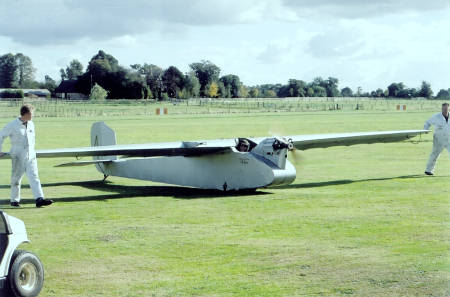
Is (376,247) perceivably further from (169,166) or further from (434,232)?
(169,166)

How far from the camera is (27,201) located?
15641mm

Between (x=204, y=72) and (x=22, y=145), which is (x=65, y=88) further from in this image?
(x=22, y=145)

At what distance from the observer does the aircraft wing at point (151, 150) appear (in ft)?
53.7

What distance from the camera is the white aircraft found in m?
16.4

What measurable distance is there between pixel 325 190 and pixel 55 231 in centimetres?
806

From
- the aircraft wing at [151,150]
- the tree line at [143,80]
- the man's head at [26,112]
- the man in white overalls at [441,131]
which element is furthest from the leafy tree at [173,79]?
the man's head at [26,112]

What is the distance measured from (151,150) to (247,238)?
20.9 ft

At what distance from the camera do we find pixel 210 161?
1762 centimetres

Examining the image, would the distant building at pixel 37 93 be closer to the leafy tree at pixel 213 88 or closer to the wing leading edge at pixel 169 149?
the wing leading edge at pixel 169 149

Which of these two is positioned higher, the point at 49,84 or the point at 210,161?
the point at 49,84

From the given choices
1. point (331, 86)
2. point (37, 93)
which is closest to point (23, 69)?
point (37, 93)

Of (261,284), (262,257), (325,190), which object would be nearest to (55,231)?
(262,257)

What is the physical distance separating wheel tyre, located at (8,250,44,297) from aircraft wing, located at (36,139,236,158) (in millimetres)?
8992

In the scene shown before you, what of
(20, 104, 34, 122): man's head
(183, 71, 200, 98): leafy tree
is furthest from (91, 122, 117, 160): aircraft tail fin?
(20, 104, 34, 122): man's head
